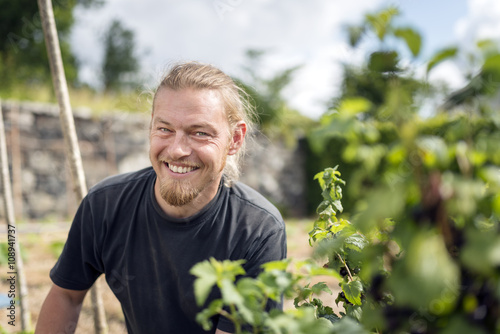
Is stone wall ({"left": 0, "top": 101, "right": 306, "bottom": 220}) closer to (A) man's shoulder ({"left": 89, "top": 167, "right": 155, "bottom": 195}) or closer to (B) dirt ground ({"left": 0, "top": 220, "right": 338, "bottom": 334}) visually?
(B) dirt ground ({"left": 0, "top": 220, "right": 338, "bottom": 334})

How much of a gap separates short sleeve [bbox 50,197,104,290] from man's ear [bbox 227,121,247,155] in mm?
719

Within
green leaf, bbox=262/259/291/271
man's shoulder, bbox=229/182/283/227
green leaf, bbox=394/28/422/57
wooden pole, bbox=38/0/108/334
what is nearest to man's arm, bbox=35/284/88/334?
wooden pole, bbox=38/0/108/334

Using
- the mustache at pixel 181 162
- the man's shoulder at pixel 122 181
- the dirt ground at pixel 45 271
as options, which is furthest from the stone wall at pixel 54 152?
the mustache at pixel 181 162

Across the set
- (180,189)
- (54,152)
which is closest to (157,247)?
(180,189)

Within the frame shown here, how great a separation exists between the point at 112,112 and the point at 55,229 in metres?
2.62

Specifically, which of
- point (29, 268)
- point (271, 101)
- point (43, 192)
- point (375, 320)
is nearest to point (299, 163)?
point (271, 101)

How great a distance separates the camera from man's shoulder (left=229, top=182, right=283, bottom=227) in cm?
177

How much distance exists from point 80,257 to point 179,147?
2.24 feet

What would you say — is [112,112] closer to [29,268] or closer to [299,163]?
[29,268]

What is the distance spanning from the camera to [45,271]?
4.11m

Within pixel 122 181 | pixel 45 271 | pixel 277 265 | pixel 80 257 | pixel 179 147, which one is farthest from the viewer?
pixel 45 271

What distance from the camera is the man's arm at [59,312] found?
1705 millimetres

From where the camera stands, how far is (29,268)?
412 centimetres

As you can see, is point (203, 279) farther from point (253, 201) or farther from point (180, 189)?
point (253, 201)
